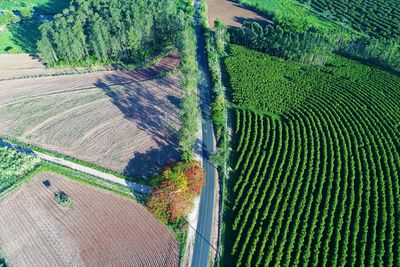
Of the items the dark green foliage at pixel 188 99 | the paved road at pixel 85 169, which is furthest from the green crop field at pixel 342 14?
the paved road at pixel 85 169

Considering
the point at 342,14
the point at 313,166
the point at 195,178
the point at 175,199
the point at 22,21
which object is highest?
the point at 342,14

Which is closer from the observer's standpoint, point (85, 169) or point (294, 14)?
point (85, 169)

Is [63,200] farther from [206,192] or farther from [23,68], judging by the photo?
[23,68]

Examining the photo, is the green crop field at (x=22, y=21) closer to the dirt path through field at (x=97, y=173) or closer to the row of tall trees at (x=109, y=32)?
the row of tall trees at (x=109, y=32)

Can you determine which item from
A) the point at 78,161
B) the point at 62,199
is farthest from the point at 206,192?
the point at 78,161

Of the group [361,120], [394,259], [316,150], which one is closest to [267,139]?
[316,150]

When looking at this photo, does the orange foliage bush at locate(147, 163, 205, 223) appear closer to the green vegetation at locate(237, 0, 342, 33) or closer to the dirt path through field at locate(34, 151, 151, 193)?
the dirt path through field at locate(34, 151, 151, 193)
